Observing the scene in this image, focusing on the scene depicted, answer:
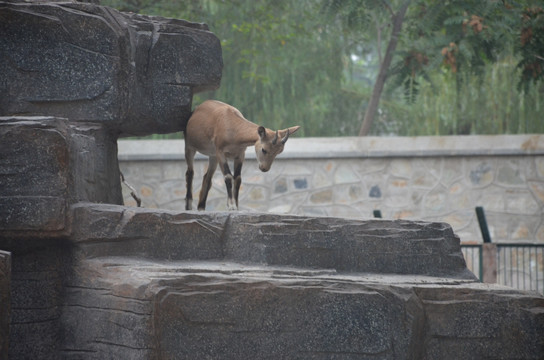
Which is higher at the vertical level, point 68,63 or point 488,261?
point 68,63

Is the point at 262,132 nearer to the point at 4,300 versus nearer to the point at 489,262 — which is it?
the point at 4,300

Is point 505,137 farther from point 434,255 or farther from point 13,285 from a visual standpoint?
point 13,285

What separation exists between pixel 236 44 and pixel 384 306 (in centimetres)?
1241

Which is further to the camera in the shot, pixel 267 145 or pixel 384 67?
pixel 384 67

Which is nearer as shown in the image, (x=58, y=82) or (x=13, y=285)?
(x=13, y=285)

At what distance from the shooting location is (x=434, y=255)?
7000mm

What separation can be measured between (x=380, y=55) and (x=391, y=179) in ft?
14.9

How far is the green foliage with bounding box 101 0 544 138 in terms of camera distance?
41.1 feet

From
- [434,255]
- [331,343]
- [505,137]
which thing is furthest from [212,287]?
[505,137]

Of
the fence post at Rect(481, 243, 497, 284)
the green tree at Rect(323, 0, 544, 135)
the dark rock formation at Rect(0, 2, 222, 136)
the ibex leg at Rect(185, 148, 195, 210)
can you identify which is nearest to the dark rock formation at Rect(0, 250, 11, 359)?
the dark rock formation at Rect(0, 2, 222, 136)

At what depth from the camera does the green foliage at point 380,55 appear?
1254cm

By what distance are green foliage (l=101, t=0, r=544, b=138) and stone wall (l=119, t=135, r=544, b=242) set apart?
3.54 feet

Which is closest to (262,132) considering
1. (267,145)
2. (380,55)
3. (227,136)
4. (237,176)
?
(267,145)

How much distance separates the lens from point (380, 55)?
17.7 metres
